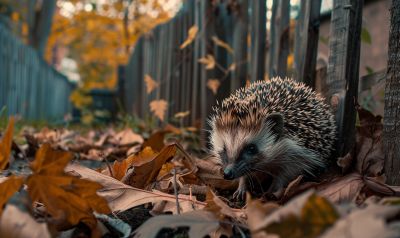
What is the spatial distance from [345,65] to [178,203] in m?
1.69

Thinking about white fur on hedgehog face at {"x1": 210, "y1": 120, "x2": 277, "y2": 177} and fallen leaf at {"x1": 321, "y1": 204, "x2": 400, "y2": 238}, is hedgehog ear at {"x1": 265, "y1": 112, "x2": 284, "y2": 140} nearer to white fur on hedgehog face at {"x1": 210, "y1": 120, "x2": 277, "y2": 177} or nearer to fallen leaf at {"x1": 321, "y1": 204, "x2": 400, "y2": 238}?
white fur on hedgehog face at {"x1": 210, "y1": 120, "x2": 277, "y2": 177}

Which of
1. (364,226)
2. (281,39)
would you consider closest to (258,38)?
(281,39)

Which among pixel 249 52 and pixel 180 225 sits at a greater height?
pixel 249 52

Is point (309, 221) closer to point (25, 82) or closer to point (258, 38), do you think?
point (258, 38)

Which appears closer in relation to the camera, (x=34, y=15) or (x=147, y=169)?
(x=147, y=169)

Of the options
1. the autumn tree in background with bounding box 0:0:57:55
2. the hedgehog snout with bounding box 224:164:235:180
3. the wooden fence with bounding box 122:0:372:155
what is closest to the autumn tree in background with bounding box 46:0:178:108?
the autumn tree in background with bounding box 0:0:57:55

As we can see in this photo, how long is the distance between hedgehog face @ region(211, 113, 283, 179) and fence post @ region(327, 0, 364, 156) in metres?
0.44

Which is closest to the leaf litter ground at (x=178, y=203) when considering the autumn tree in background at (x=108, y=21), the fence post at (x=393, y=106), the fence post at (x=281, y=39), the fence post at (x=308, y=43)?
the fence post at (x=393, y=106)

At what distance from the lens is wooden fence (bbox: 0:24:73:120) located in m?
12.0

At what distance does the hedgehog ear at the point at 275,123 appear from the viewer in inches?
126

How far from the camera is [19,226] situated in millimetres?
1516

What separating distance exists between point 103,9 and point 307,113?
26.8m

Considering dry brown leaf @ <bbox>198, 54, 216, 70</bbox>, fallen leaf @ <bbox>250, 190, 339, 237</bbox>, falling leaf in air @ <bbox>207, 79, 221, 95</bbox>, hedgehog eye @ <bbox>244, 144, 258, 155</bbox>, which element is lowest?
hedgehog eye @ <bbox>244, 144, 258, 155</bbox>

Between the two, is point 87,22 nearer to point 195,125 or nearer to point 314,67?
point 195,125
